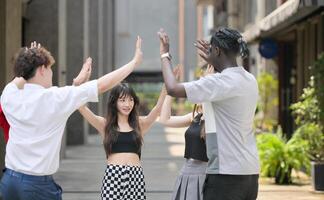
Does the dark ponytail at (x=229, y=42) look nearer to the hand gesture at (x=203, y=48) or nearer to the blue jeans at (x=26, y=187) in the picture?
the hand gesture at (x=203, y=48)

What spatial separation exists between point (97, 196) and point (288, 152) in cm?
399

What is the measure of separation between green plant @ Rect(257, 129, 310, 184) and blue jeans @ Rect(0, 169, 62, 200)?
9654 millimetres

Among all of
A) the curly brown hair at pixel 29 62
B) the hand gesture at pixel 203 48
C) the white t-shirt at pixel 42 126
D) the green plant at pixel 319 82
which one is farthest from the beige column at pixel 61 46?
the white t-shirt at pixel 42 126

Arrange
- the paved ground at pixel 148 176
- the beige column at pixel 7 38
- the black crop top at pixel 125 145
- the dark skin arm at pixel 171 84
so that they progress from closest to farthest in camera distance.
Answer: the dark skin arm at pixel 171 84
the black crop top at pixel 125 145
the paved ground at pixel 148 176
the beige column at pixel 7 38

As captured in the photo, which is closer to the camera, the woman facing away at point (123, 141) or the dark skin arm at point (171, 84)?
the dark skin arm at point (171, 84)

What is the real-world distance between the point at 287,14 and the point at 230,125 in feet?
37.8

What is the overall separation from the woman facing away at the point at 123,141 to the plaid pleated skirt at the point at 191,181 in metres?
0.34

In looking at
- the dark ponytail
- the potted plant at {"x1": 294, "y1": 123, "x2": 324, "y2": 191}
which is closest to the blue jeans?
the dark ponytail

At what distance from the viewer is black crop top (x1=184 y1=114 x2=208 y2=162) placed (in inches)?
238

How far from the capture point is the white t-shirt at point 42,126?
4.45 metres

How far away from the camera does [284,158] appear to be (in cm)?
1381

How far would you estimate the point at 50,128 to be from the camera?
449cm

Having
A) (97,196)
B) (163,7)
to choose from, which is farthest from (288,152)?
(163,7)

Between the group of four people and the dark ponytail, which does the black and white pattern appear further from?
the dark ponytail
